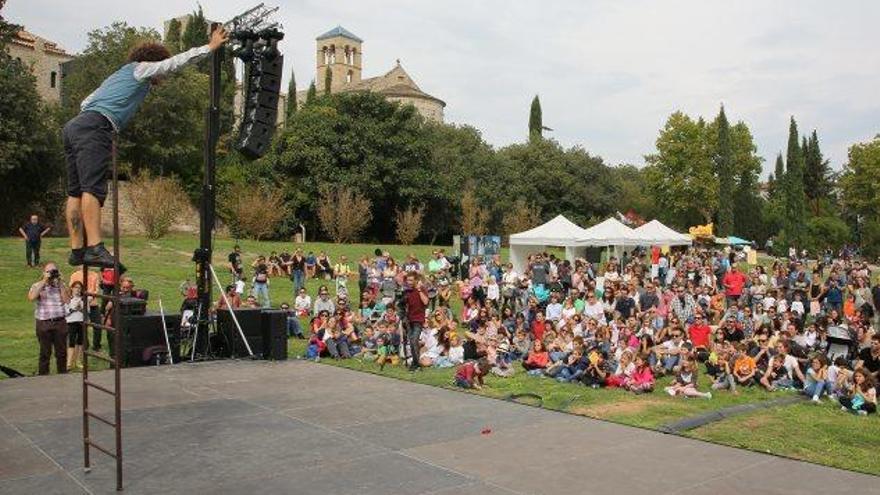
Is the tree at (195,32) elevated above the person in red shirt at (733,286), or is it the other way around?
the tree at (195,32)

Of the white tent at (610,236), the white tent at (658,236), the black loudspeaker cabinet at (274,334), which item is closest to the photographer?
the black loudspeaker cabinet at (274,334)

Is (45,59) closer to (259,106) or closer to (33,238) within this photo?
(33,238)

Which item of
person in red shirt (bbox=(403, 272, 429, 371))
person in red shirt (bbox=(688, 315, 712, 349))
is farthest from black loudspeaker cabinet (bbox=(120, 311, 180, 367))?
person in red shirt (bbox=(688, 315, 712, 349))

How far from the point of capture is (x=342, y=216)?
36.6 meters

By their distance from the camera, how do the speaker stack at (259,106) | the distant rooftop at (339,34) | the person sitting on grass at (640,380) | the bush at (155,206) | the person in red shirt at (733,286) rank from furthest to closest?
1. the distant rooftop at (339,34)
2. the bush at (155,206)
3. the person in red shirt at (733,286)
4. the speaker stack at (259,106)
5. the person sitting on grass at (640,380)

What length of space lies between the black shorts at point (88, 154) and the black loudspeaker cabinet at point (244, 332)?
750cm

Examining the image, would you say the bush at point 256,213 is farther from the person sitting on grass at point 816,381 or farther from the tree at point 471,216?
the person sitting on grass at point 816,381

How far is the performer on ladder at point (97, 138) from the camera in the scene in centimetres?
476

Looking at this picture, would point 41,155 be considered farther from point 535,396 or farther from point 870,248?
point 870,248

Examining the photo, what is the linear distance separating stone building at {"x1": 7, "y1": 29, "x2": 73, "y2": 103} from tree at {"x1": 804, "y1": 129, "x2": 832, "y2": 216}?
64.2 metres

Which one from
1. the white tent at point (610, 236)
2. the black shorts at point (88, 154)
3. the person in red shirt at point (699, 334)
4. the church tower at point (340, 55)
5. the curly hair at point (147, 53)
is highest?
the church tower at point (340, 55)

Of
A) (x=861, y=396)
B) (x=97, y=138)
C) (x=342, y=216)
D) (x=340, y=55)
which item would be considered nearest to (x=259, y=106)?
(x=97, y=138)

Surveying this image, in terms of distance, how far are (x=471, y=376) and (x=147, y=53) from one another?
6.47 meters

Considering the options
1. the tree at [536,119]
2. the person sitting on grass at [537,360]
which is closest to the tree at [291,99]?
the tree at [536,119]
